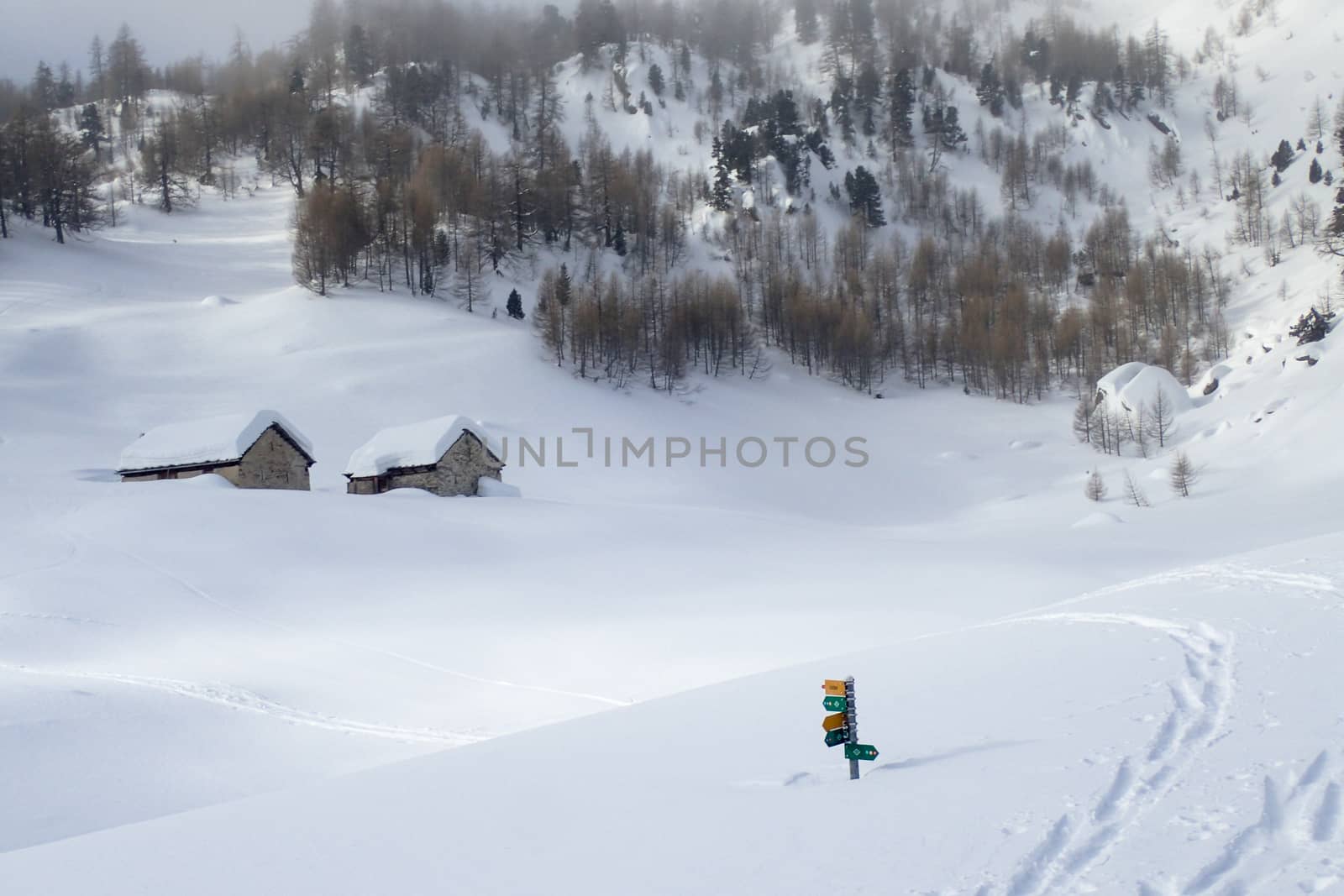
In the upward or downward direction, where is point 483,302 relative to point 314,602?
upward

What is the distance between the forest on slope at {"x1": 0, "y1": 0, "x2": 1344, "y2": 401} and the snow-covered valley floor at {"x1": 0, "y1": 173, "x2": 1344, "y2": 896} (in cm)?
2109

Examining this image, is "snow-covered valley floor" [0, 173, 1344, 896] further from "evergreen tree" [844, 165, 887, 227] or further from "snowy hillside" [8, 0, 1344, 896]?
"evergreen tree" [844, 165, 887, 227]

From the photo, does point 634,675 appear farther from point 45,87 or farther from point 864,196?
point 45,87

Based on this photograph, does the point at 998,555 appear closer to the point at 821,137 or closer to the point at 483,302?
the point at 483,302

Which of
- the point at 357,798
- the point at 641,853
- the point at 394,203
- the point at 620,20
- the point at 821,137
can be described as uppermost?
the point at 620,20

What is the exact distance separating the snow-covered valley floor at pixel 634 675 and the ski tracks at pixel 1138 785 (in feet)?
0.08

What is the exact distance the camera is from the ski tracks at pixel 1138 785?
12.3ft

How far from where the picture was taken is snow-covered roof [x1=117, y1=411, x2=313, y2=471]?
29719 mm

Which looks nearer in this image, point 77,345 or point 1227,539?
point 1227,539

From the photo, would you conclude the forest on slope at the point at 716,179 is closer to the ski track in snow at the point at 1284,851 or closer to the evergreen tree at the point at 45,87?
the evergreen tree at the point at 45,87

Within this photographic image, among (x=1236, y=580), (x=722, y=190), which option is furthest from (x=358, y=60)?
(x=1236, y=580)

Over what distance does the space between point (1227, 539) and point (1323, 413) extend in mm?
20543

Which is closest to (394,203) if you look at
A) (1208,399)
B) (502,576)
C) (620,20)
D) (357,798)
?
(502,576)

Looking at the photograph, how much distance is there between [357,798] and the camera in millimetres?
5480
